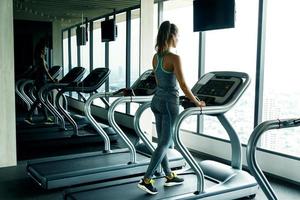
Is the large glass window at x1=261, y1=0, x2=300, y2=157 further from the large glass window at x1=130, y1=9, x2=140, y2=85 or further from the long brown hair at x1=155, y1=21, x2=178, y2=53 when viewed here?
the large glass window at x1=130, y1=9, x2=140, y2=85

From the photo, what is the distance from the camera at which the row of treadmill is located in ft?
11.1

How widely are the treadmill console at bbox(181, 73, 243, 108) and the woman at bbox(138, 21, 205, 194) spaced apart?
0.65 feet

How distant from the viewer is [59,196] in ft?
12.6

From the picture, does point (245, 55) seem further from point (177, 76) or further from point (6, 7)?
point (6, 7)

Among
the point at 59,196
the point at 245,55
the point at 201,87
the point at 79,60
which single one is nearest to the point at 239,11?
the point at 245,55

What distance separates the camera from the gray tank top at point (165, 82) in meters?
3.37

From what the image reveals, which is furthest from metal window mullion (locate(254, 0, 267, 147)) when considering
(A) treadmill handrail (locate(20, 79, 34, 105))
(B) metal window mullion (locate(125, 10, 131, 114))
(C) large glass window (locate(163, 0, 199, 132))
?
(A) treadmill handrail (locate(20, 79, 34, 105))

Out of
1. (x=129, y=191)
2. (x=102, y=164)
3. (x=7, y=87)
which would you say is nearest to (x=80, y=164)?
(x=102, y=164)

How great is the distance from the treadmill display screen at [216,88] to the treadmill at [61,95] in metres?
1.83

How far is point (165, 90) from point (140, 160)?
1663mm

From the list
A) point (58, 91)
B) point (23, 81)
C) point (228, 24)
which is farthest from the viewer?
point (58, 91)

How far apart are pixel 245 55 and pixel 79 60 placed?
8.51 ft

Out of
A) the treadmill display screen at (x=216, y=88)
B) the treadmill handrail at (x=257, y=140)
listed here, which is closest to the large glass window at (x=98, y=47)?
the treadmill display screen at (x=216, y=88)

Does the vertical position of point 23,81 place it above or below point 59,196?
above
